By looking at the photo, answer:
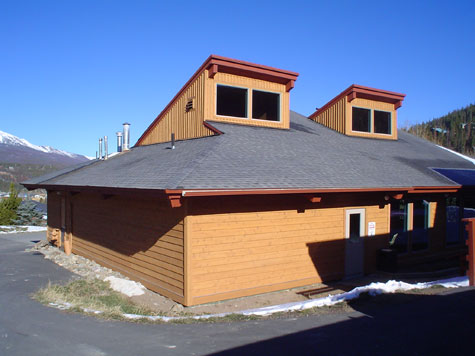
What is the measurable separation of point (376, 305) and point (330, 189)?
2.99 meters

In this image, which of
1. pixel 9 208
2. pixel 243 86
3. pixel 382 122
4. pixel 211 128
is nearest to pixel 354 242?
pixel 211 128

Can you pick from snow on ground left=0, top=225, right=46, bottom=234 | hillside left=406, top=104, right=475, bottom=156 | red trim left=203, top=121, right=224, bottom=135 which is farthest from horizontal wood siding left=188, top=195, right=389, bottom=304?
hillside left=406, top=104, right=475, bottom=156

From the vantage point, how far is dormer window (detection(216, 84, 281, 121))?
46.0 feet

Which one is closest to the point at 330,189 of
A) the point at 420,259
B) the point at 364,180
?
the point at 364,180

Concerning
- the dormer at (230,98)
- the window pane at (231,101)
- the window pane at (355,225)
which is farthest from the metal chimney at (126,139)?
the window pane at (355,225)

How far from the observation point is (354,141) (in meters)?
16.5

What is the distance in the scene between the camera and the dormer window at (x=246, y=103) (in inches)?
552

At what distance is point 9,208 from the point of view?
1155 inches

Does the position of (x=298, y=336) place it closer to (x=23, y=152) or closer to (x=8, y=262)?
(x=8, y=262)

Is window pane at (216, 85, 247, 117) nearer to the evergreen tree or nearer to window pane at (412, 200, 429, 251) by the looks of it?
window pane at (412, 200, 429, 251)

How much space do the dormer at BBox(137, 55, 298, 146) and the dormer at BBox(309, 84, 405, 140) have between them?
142 inches

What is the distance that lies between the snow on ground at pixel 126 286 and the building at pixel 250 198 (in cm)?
31

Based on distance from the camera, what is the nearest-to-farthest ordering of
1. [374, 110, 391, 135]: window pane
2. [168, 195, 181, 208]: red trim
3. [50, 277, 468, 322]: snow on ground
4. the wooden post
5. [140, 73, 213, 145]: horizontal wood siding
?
[50, 277, 468, 322]: snow on ground, [168, 195, 181, 208]: red trim, the wooden post, [140, 73, 213, 145]: horizontal wood siding, [374, 110, 391, 135]: window pane

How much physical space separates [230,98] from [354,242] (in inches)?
249
